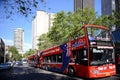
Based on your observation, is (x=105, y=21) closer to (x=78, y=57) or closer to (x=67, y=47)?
(x=67, y=47)

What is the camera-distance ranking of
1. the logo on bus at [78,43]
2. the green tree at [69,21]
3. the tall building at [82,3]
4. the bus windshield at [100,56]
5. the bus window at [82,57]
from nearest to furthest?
1. the bus windshield at [100,56]
2. the bus window at [82,57]
3. the logo on bus at [78,43]
4. the green tree at [69,21]
5. the tall building at [82,3]

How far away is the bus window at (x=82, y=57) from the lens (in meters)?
20.1

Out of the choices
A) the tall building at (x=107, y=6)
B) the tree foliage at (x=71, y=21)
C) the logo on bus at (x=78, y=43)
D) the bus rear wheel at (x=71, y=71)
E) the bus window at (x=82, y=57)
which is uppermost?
the tall building at (x=107, y=6)

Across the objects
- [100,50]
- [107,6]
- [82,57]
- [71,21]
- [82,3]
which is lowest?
[82,57]

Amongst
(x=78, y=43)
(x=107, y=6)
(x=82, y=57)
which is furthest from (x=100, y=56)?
(x=107, y=6)

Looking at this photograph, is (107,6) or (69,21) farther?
(107,6)

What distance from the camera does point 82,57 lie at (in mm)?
20844

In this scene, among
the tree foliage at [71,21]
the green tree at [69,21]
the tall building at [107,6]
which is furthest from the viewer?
the tall building at [107,6]

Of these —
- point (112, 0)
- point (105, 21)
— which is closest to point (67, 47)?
point (105, 21)

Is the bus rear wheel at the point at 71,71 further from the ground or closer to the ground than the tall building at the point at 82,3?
closer to the ground

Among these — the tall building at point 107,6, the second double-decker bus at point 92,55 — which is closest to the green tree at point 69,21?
the second double-decker bus at point 92,55

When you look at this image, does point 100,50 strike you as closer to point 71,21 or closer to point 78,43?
point 78,43

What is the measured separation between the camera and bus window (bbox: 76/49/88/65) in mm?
20066

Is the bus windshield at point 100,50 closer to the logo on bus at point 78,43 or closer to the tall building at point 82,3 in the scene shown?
the logo on bus at point 78,43
